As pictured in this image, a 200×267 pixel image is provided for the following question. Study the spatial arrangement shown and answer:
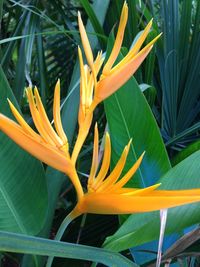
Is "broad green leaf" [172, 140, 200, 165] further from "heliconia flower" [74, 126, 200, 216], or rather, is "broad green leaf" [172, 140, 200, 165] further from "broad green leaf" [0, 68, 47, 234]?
"heliconia flower" [74, 126, 200, 216]

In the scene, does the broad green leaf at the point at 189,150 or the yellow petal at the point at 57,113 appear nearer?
the yellow petal at the point at 57,113

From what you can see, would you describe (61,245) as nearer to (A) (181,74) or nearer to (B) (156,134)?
(B) (156,134)

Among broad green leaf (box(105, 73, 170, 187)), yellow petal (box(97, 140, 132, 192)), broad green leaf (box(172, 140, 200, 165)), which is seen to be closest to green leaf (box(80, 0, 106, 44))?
broad green leaf (box(105, 73, 170, 187))

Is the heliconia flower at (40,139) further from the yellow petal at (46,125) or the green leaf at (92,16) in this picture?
the green leaf at (92,16)

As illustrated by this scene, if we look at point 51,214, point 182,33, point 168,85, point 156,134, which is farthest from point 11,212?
point 182,33

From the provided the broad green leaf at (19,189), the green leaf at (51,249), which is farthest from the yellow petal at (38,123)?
the broad green leaf at (19,189)

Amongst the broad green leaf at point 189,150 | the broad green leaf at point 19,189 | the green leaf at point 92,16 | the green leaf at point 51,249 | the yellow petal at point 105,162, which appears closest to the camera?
the green leaf at point 51,249
